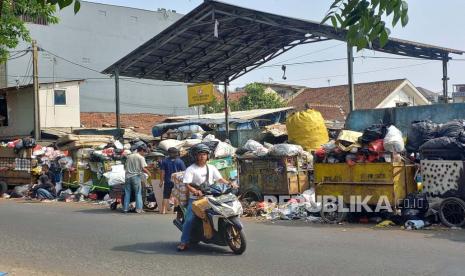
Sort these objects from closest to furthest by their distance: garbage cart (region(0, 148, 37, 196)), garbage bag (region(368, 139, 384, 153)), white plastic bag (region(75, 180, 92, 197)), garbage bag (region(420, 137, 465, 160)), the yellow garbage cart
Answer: garbage bag (region(420, 137, 465, 160)) → the yellow garbage cart → garbage bag (region(368, 139, 384, 153)) → white plastic bag (region(75, 180, 92, 197)) → garbage cart (region(0, 148, 37, 196))

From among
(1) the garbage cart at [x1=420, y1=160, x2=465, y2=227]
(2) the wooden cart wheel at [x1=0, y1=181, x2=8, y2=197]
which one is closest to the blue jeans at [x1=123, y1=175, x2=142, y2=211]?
(1) the garbage cart at [x1=420, y1=160, x2=465, y2=227]

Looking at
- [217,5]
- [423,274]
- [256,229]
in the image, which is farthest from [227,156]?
[423,274]

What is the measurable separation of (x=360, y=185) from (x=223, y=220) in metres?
3.91

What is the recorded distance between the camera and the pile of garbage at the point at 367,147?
1064 centimetres

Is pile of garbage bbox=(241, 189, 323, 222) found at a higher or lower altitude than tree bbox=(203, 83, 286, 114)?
lower

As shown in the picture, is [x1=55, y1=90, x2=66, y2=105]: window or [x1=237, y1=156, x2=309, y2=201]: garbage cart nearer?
[x1=237, y1=156, x2=309, y2=201]: garbage cart

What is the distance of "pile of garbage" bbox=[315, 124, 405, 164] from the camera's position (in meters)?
10.6

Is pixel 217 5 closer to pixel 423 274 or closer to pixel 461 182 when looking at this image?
pixel 461 182

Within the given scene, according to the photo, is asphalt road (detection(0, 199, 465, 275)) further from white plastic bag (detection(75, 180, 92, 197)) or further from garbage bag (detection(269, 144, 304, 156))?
white plastic bag (detection(75, 180, 92, 197))

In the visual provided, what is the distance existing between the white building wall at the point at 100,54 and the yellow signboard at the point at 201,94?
1905 centimetres

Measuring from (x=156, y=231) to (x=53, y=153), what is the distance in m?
10.5

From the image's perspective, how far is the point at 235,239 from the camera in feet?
26.1

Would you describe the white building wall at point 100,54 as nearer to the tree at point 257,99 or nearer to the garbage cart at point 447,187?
the tree at point 257,99

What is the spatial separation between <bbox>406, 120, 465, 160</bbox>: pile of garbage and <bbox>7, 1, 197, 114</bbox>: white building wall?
110 feet
